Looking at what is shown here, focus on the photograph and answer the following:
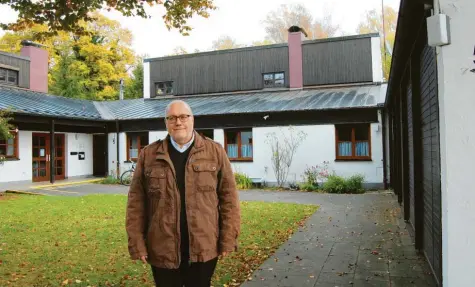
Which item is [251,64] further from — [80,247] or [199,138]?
[199,138]

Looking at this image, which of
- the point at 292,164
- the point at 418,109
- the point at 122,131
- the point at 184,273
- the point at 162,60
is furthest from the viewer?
the point at 162,60

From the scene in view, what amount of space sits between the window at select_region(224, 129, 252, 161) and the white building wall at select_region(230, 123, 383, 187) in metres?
0.34

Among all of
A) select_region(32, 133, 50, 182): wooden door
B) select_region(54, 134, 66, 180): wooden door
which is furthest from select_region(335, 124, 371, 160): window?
select_region(32, 133, 50, 182): wooden door

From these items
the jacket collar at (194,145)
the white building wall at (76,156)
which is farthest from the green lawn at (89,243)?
the white building wall at (76,156)

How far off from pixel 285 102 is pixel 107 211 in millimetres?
9930

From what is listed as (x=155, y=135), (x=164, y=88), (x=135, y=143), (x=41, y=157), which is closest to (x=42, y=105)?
(x=41, y=157)

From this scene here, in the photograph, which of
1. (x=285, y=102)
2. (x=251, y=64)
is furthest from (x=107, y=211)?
(x=251, y=64)

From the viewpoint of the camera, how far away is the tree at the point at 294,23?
3619 centimetres

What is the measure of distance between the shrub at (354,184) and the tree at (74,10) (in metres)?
9.01

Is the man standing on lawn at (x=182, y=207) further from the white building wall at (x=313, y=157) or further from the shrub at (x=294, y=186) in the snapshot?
the white building wall at (x=313, y=157)

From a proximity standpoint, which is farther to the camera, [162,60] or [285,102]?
[162,60]

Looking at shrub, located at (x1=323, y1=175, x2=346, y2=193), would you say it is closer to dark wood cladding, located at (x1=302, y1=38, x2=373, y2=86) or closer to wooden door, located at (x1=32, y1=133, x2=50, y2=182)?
dark wood cladding, located at (x1=302, y1=38, x2=373, y2=86)

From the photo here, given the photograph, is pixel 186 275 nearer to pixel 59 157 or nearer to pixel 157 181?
pixel 157 181

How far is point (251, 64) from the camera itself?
→ 22.1 metres
